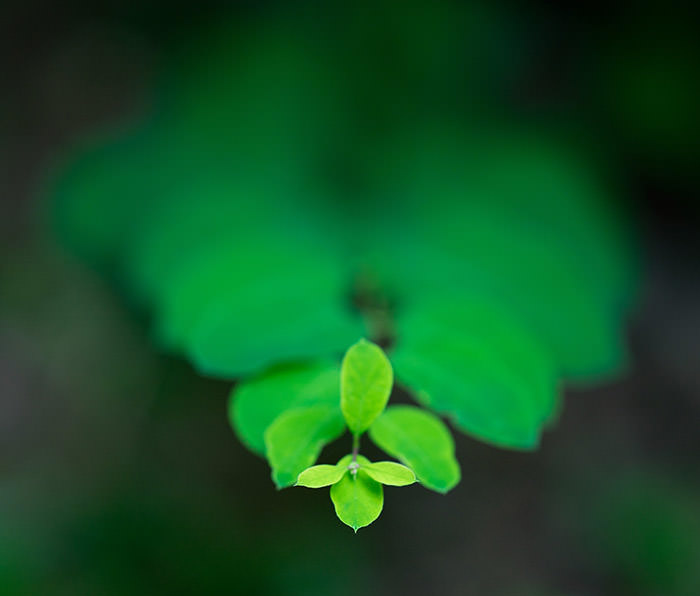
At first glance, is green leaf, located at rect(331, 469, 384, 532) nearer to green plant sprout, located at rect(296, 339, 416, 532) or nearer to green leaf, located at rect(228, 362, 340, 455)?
green plant sprout, located at rect(296, 339, 416, 532)

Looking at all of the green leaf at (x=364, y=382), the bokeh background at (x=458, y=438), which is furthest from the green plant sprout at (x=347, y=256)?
the bokeh background at (x=458, y=438)

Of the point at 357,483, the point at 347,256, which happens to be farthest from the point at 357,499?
the point at 347,256

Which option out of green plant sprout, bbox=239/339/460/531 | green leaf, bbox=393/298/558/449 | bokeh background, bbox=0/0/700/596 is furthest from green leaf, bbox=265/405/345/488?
bokeh background, bbox=0/0/700/596

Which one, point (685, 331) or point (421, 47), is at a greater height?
point (421, 47)

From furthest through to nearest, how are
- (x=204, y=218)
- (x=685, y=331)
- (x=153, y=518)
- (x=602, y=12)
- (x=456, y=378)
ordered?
(x=685, y=331) → (x=602, y=12) → (x=153, y=518) → (x=204, y=218) → (x=456, y=378)

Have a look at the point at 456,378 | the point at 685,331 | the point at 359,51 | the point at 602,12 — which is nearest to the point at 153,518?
the point at 456,378

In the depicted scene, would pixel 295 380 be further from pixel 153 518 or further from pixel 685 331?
pixel 685 331

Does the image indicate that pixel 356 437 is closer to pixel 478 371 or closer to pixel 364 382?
pixel 364 382
